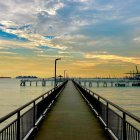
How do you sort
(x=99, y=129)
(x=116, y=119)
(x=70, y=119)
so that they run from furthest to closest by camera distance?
1. (x=70, y=119)
2. (x=99, y=129)
3. (x=116, y=119)

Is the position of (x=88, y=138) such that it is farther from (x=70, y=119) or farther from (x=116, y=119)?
(x=70, y=119)

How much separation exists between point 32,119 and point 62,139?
173 cm

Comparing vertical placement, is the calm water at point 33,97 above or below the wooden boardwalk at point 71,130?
below

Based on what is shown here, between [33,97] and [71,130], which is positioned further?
[33,97]

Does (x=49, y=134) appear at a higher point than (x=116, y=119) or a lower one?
lower

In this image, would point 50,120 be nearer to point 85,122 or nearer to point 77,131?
point 85,122

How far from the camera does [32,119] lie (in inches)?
431

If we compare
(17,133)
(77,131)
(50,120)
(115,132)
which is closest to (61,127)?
(77,131)

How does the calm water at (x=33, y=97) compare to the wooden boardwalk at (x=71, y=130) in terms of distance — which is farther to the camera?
the calm water at (x=33, y=97)

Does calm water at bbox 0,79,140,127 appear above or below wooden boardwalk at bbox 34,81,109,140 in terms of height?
below

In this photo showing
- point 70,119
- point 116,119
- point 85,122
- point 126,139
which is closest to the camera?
point 126,139

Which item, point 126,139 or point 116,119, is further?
point 116,119

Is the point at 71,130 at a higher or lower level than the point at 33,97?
higher

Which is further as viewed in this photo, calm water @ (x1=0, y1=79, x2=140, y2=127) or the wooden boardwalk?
calm water @ (x1=0, y1=79, x2=140, y2=127)
